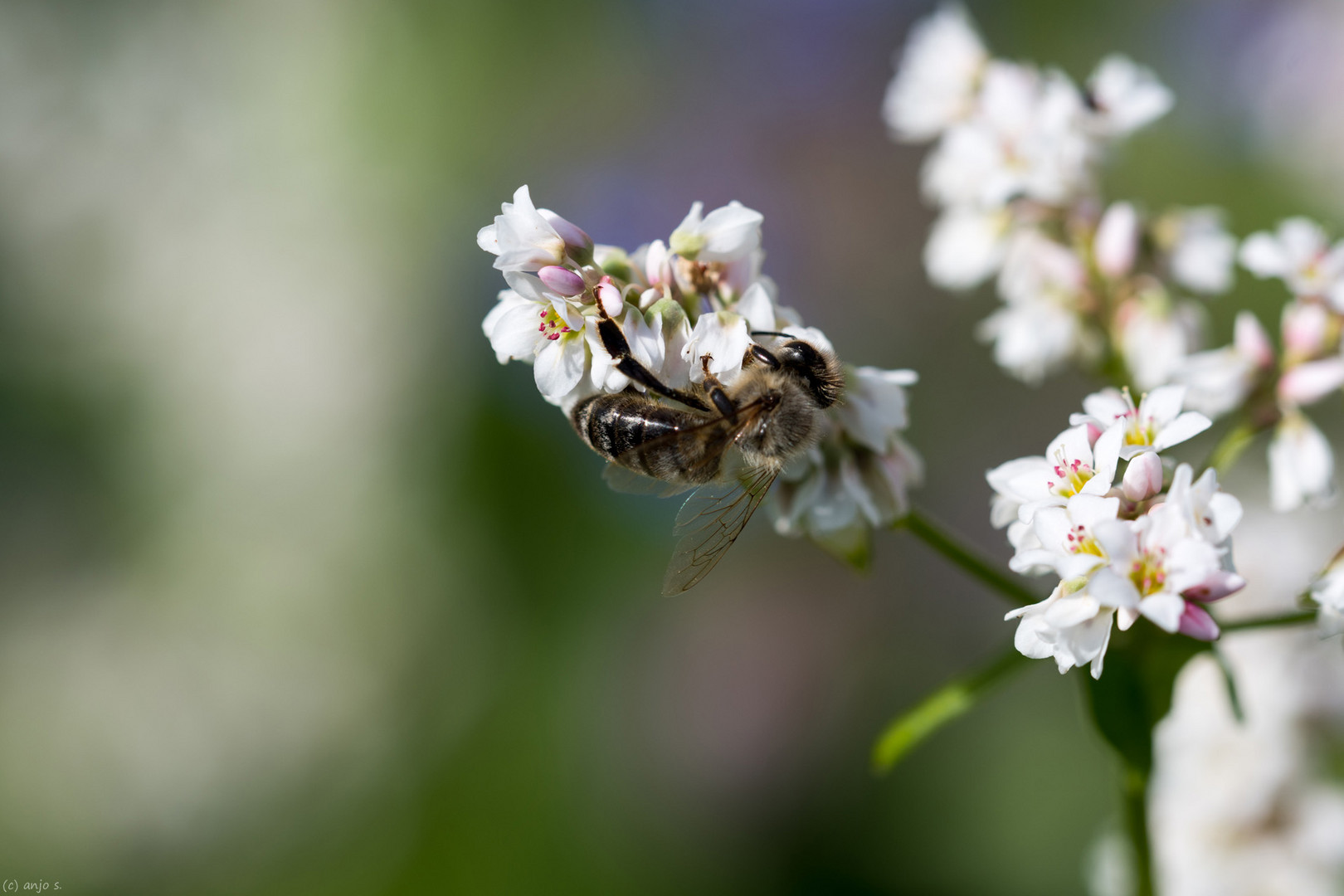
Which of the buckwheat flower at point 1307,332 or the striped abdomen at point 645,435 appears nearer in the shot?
the striped abdomen at point 645,435

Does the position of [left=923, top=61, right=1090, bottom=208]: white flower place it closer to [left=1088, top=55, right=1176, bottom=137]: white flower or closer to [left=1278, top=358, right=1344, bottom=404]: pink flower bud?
[left=1088, top=55, right=1176, bottom=137]: white flower

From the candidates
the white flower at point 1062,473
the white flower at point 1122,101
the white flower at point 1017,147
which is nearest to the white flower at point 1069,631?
the white flower at point 1062,473

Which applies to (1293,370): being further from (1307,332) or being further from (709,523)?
(709,523)

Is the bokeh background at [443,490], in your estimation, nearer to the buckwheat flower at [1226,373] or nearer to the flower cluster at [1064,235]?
the flower cluster at [1064,235]

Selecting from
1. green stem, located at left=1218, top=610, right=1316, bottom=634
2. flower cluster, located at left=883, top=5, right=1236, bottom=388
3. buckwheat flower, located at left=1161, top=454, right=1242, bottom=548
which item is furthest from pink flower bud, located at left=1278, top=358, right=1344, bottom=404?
buckwheat flower, located at left=1161, top=454, right=1242, bottom=548

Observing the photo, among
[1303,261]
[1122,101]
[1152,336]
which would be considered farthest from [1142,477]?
[1122,101]
